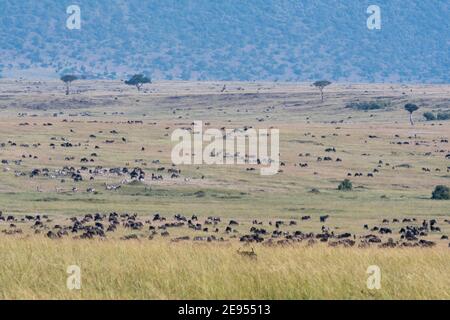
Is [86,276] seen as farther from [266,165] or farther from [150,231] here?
[266,165]

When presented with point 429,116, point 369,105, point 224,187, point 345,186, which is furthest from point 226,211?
point 369,105

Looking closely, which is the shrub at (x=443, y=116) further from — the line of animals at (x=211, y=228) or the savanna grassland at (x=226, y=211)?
the line of animals at (x=211, y=228)

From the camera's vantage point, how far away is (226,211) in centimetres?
3359

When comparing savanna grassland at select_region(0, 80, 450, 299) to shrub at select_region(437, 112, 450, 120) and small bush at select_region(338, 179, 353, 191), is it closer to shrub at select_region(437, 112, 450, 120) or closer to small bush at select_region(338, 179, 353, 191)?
small bush at select_region(338, 179, 353, 191)

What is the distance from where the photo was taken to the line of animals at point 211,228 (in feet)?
82.7

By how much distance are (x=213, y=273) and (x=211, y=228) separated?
50.3 ft

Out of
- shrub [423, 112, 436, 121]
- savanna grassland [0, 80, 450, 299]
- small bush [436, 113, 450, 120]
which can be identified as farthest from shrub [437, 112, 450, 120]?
savanna grassland [0, 80, 450, 299]

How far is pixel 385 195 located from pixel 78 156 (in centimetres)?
1400

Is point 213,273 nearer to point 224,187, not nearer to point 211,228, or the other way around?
point 211,228

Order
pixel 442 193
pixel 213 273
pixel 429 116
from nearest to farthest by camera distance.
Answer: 1. pixel 213 273
2. pixel 442 193
3. pixel 429 116

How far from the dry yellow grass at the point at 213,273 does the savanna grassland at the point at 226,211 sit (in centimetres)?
3

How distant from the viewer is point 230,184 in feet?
131
